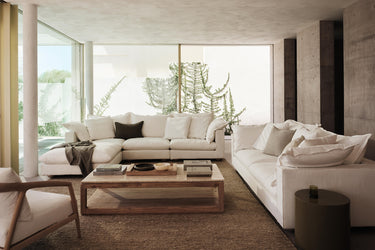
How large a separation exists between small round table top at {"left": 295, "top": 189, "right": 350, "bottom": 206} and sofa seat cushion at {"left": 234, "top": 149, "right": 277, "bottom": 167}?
114cm

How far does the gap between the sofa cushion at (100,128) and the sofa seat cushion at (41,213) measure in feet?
11.7

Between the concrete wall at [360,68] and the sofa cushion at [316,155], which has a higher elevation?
the concrete wall at [360,68]

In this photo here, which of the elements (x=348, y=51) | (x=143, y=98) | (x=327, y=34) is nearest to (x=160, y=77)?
(x=143, y=98)

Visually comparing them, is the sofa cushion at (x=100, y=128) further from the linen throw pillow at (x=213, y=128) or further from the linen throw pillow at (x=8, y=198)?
the linen throw pillow at (x=8, y=198)

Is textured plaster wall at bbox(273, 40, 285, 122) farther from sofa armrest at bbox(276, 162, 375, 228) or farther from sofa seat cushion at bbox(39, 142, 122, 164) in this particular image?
sofa armrest at bbox(276, 162, 375, 228)

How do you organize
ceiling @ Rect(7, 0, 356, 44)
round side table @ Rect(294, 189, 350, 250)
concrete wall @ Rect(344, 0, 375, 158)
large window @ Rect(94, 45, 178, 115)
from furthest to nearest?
large window @ Rect(94, 45, 178, 115) < ceiling @ Rect(7, 0, 356, 44) < concrete wall @ Rect(344, 0, 375, 158) < round side table @ Rect(294, 189, 350, 250)

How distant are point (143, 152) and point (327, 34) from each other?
424 centimetres

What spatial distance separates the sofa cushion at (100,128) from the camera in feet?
19.6

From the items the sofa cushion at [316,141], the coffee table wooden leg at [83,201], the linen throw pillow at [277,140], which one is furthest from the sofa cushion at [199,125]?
the sofa cushion at [316,141]

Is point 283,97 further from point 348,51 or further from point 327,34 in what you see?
point 348,51

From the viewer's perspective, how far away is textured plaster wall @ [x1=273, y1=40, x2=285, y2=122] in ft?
26.2

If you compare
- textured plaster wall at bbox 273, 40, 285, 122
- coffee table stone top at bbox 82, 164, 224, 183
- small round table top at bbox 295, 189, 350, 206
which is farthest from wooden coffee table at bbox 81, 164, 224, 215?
textured plaster wall at bbox 273, 40, 285, 122

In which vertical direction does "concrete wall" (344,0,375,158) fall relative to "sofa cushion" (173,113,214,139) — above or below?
above

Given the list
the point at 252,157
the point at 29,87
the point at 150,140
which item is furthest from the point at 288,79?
the point at 29,87
